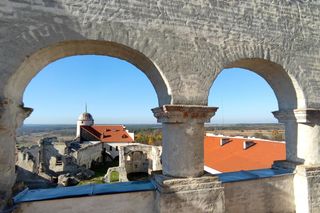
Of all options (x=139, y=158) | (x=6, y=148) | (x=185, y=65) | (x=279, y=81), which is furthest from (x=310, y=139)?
(x=139, y=158)

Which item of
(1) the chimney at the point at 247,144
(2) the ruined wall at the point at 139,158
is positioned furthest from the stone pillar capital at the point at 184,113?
(2) the ruined wall at the point at 139,158

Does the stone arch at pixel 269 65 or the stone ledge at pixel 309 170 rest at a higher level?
the stone arch at pixel 269 65

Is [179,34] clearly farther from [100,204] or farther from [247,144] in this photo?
[247,144]

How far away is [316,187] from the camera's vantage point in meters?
5.10

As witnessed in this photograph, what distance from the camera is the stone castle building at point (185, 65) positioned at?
353 centimetres

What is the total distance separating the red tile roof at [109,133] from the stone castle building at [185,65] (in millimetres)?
36508

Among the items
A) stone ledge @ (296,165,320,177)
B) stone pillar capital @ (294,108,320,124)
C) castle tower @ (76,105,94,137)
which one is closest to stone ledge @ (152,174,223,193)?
stone ledge @ (296,165,320,177)

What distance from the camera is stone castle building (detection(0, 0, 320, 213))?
3533mm

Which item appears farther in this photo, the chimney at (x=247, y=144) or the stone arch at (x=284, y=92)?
the chimney at (x=247, y=144)

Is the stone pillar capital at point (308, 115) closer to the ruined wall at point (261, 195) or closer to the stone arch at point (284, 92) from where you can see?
the stone arch at point (284, 92)

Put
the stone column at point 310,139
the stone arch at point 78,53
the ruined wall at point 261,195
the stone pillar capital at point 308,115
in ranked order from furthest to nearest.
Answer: the stone column at point 310,139, the stone pillar capital at point 308,115, the ruined wall at point 261,195, the stone arch at point 78,53

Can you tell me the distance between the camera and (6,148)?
3439mm

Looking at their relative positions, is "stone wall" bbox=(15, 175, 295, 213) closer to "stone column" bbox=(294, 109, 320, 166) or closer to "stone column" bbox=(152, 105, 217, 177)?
"stone column" bbox=(152, 105, 217, 177)

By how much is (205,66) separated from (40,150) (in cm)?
2621
